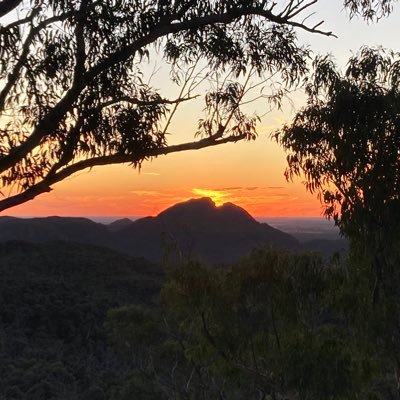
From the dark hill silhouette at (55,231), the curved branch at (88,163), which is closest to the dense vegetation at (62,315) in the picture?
the curved branch at (88,163)

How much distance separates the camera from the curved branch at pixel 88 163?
19.0 ft

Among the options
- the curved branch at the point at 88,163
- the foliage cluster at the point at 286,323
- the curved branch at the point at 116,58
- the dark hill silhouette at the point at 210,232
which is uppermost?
the curved branch at the point at 116,58

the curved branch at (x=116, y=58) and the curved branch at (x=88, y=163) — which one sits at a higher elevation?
the curved branch at (x=116, y=58)

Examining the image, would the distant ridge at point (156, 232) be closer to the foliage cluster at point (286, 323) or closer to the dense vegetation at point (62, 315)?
the dense vegetation at point (62, 315)

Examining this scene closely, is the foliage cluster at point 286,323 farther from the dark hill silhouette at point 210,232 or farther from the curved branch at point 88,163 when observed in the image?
the dark hill silhouette at point 210,232

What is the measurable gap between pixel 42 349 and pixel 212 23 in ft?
89.4

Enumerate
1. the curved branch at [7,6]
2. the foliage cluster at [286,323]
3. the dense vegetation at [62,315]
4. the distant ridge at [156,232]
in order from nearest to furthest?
the curved branch at [7,6]
the foliage cluster at [286,323]
the dense vegetation at [62,315]
the distant ridge at [156,232]

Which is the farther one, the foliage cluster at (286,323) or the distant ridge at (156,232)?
the distant ridge at (156,232)

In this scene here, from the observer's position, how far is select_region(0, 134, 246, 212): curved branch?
19.0 feet

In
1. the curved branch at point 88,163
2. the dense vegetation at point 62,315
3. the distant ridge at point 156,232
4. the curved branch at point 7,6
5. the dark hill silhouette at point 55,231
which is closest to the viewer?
the curved branch at point 7,6

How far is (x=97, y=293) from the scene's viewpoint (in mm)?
40062

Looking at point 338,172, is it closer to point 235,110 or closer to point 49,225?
point 235,110

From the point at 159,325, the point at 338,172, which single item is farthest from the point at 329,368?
the point at 159,325

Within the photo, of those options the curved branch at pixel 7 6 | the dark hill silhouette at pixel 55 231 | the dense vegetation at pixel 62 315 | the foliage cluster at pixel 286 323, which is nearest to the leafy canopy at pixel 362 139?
the foliage cluster at pixel 286 323
